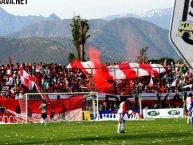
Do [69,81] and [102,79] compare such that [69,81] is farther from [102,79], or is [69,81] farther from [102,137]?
[102,137]

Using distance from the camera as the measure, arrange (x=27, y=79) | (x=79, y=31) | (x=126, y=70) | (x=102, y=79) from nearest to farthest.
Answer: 1. (x=27, y=79)
2. (x=102, y=79)
3. (x=126, y=70)
4. (x=79, y=31)

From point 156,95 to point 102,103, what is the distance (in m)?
4.68

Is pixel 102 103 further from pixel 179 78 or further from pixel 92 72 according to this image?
pixel 179 78

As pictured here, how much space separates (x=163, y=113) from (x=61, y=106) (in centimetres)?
829

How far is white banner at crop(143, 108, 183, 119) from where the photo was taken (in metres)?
47.3

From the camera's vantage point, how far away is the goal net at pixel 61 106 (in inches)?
1758

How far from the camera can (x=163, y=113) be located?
156ft

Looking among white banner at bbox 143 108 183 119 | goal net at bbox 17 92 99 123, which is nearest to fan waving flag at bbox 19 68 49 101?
goal net at bbox 17 92 99 123

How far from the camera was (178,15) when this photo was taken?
13.0 ft

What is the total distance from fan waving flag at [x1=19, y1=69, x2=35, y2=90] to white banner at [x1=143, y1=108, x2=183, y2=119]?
9.22 metres

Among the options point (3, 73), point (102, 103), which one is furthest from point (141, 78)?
point (3, 73)

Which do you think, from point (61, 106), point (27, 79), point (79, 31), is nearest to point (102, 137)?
point (61, 106)

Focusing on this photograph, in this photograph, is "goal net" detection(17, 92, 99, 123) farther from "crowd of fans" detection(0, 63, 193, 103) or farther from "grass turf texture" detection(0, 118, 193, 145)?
"grass turf texture" detection(0, 118, 193, 145)

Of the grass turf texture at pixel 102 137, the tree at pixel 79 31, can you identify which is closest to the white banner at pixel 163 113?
the grass turf texture at pixel 102 137
